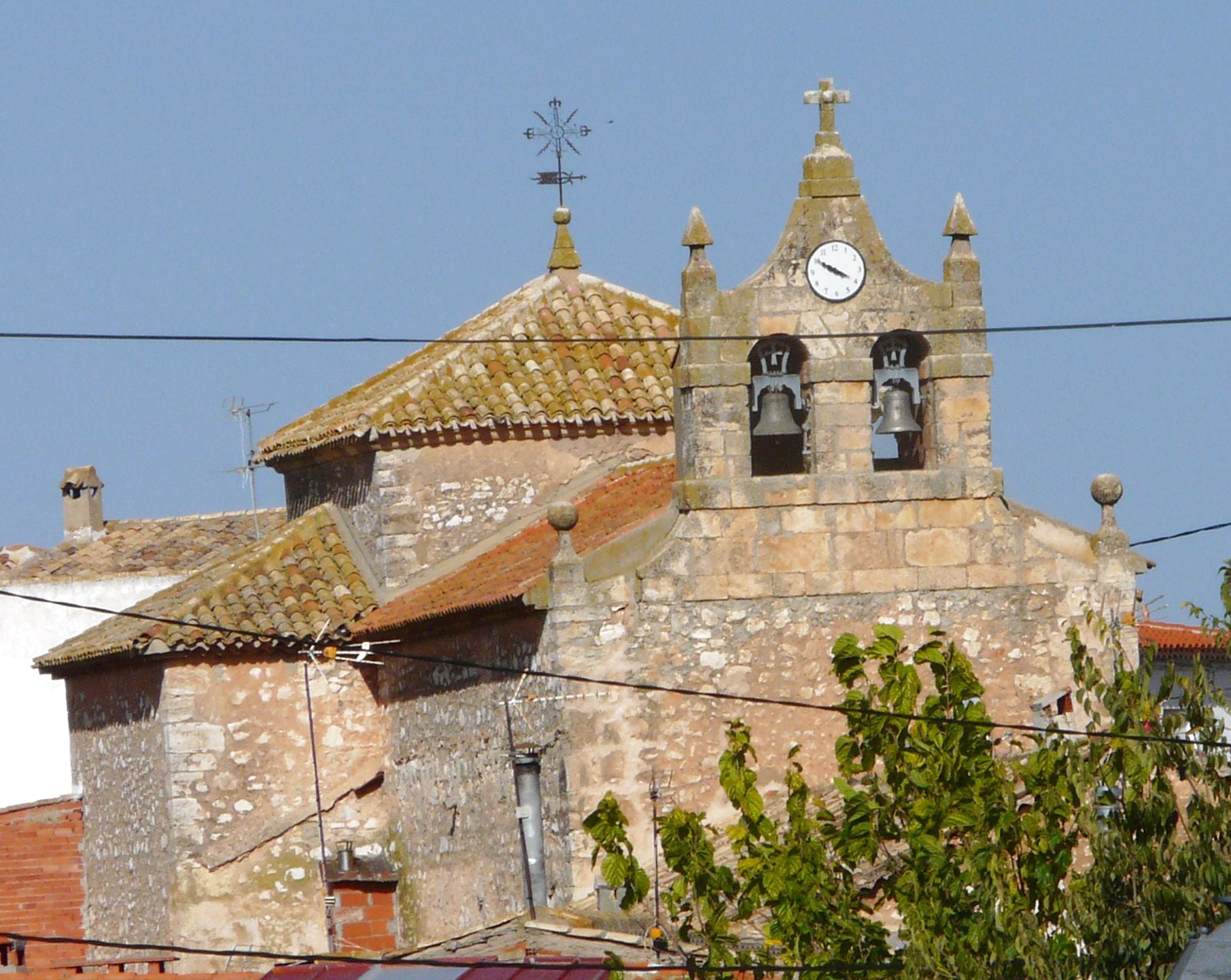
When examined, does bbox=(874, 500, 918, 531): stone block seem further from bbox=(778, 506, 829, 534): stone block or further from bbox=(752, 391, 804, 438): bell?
bbox=(752, 391, 804, 438): bell

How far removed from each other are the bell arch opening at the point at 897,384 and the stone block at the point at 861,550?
514mm

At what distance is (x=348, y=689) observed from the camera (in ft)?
71.7

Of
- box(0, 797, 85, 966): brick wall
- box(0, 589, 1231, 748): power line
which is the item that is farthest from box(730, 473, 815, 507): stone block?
box(0, 797, 85, 966): brick wall

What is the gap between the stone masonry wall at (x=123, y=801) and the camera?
2189cm

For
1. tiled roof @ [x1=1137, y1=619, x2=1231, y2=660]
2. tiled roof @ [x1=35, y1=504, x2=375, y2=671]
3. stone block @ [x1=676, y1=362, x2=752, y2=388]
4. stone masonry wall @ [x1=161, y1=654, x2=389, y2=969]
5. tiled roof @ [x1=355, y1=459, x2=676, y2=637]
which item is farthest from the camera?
tiled roof @ [x1=1137, y1=619, x2=1231, y2=660]

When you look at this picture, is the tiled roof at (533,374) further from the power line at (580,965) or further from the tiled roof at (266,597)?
the power line at (580,965)

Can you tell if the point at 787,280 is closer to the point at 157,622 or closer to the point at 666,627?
the point at 666,627

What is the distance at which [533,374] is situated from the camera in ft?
73.9

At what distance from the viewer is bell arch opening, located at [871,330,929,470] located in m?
18.9

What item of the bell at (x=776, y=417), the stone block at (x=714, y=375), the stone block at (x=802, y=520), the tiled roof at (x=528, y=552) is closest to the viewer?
the stone block at (x=714, y=375)

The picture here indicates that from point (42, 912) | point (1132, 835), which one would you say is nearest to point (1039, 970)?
point (1132, 835)

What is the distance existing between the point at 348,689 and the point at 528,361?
3129mm

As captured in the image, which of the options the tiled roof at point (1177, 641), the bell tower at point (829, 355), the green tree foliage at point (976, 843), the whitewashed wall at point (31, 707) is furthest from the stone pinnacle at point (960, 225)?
the whitewashed wall at point (31, 707)

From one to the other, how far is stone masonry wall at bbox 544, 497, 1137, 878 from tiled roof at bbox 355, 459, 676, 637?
65cm
